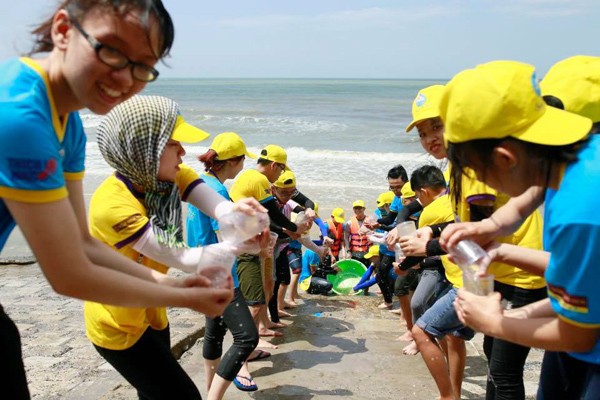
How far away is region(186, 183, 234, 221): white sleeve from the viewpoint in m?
2.58

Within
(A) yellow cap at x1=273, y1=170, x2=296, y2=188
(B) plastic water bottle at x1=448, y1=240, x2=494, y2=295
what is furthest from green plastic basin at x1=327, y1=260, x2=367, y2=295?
(B) plastic water bottle at x1=448, y1=240, x2=494, y2=295

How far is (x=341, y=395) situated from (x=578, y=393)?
2.34 metres

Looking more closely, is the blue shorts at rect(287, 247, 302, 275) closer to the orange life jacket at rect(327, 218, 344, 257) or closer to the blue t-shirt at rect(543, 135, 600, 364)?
the orange life jacket at rect(327, 218, 344, 257)

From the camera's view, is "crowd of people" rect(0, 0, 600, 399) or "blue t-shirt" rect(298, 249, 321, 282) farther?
"blue t-shirt" rect(298, 249, 321, 282)

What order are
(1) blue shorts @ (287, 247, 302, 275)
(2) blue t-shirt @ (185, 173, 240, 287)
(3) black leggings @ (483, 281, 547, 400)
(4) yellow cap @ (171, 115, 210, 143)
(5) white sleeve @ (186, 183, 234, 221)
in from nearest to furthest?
(5) white sleeve @ (186, 183, 234, 221)
(4) yellow cap @ (171, 115, 210, 143)
(3) black leggings @ (483, 281, 547, 400)
(2) blue t-shirt @ (185, 173, 240, 287)
(1) blue shorts @ (287, 247, 302, 275)

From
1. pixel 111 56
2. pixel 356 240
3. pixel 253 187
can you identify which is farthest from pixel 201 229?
pixel 356 240

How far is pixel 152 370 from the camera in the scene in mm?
2607

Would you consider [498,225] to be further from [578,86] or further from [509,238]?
[509,238]

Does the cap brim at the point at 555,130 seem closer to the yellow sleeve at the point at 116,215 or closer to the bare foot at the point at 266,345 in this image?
the yellow sleeve at the point at 116,215

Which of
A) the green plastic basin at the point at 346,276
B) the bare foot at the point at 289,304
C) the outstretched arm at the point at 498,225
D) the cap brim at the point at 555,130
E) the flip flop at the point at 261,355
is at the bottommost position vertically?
the green plastic basin at the point at 346,276

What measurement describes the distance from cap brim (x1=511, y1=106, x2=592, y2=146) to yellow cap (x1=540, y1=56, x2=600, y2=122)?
0.88 meters

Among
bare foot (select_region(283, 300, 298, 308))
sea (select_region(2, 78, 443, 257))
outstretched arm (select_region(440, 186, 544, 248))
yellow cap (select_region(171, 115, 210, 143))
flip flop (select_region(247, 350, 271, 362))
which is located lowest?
sea (select_region(2, 78, 443, 257))

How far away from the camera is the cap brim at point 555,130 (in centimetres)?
162

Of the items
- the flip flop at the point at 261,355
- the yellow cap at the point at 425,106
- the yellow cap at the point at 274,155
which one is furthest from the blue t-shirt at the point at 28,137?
A: the yellow cap at the point at 274,155
